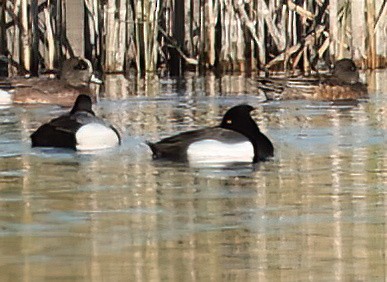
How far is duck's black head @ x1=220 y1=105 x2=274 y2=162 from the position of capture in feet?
34.1

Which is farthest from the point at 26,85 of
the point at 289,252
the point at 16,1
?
the point at 289,252

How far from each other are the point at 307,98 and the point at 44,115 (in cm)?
304

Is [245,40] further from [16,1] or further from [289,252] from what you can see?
[289,252]

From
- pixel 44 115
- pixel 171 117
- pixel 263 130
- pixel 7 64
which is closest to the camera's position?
pixel 263 130

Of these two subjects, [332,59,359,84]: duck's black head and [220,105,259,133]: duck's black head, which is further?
[332,59,359,84]: duck's black head

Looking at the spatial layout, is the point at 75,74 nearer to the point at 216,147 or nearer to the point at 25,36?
the point at 25,36

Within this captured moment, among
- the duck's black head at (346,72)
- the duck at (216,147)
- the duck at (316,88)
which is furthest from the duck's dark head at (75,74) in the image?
the duck at (216,147)

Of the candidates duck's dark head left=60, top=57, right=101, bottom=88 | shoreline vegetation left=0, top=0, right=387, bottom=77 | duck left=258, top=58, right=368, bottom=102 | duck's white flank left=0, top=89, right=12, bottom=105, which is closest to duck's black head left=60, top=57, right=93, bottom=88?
duck's dark head left=60, top=57, right=101, bottom=88

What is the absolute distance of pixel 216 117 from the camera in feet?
46.2

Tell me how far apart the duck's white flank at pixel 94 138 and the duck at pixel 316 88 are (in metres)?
5.29

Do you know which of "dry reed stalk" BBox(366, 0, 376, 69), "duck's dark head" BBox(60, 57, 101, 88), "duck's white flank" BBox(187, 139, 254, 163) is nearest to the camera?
"duck's white flank" BBox(187, 139, 254, 163)

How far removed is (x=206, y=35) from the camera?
20.6 m

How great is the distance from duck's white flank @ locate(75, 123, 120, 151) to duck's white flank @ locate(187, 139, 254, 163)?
1.11 meters

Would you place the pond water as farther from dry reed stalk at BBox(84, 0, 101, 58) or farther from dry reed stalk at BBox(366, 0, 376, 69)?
dry reed stalk at BBox(84, 0, 101, 58)
